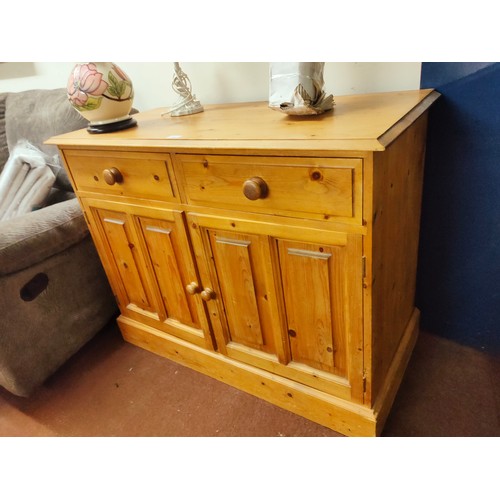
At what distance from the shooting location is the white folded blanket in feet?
4.60

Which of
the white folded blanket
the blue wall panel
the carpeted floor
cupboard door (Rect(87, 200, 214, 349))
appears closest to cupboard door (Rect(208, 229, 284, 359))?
cupboard door (Rect(87, 200, 214, 349))

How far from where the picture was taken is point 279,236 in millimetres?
849

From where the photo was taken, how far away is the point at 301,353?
1017mm

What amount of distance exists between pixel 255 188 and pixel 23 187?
3.50ft

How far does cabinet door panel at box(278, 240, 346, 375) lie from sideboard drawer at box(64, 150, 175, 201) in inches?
14.0

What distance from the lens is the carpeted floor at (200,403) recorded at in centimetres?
106

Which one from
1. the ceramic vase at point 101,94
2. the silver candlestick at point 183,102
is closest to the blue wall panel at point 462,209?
the silver candlestick at point 183,102

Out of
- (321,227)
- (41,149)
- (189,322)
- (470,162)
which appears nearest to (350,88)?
(470,162)

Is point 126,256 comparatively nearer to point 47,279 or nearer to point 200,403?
point 47,279

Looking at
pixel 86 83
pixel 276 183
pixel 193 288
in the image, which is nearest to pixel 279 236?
pixel 276 183

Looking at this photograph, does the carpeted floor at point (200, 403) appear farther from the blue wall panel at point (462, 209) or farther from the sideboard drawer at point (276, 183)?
the sideboard drawer at point (276, 183)

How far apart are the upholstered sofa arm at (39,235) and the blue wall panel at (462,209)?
1.15 m

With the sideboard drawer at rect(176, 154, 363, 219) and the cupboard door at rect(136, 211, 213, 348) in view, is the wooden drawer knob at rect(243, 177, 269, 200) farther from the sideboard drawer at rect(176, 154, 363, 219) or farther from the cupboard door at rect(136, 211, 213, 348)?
the cupboard door at rect(136, 211, 213, 348)

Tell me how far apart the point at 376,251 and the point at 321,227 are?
126 millimetres
